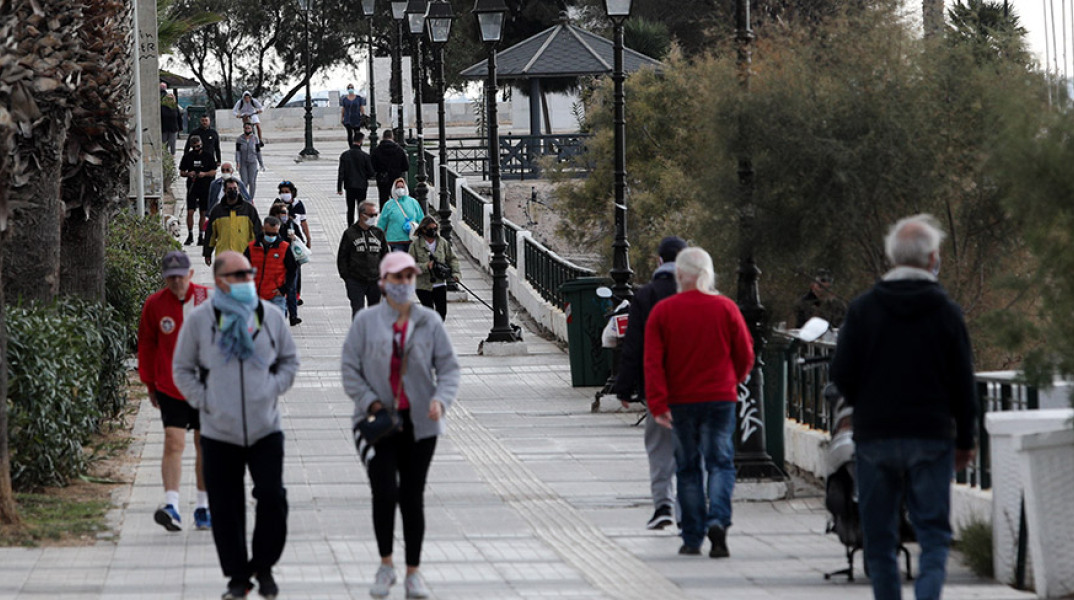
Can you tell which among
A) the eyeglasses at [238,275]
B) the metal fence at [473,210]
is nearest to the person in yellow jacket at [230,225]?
the metal fence at [473,210]

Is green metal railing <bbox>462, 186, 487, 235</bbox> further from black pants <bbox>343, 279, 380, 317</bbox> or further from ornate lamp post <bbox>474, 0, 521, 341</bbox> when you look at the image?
black pants <bbox>343, 279, 380, 317</bbox>

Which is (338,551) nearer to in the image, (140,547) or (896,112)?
(140,547)

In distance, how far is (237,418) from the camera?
25.9 ft

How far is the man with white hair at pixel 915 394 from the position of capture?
6.75m

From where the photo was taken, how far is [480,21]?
20.6m

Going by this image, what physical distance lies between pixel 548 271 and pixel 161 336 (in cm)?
1267

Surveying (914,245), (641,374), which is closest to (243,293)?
(641,374)

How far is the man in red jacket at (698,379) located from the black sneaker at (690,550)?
22 millimetres

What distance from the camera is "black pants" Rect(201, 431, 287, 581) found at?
7.94 m

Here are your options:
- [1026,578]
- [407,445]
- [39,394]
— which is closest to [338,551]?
[407,445]

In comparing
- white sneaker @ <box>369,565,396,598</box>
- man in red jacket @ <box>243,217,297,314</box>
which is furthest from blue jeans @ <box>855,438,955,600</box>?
man in red jacket @ <box>243,217,297,314</box>

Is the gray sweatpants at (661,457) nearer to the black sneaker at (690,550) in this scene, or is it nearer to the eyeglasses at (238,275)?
the black sneaker at (690,550)

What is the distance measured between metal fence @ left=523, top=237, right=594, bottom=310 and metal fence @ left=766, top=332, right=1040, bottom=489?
747 cm

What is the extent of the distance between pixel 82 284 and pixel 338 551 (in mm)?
6593
